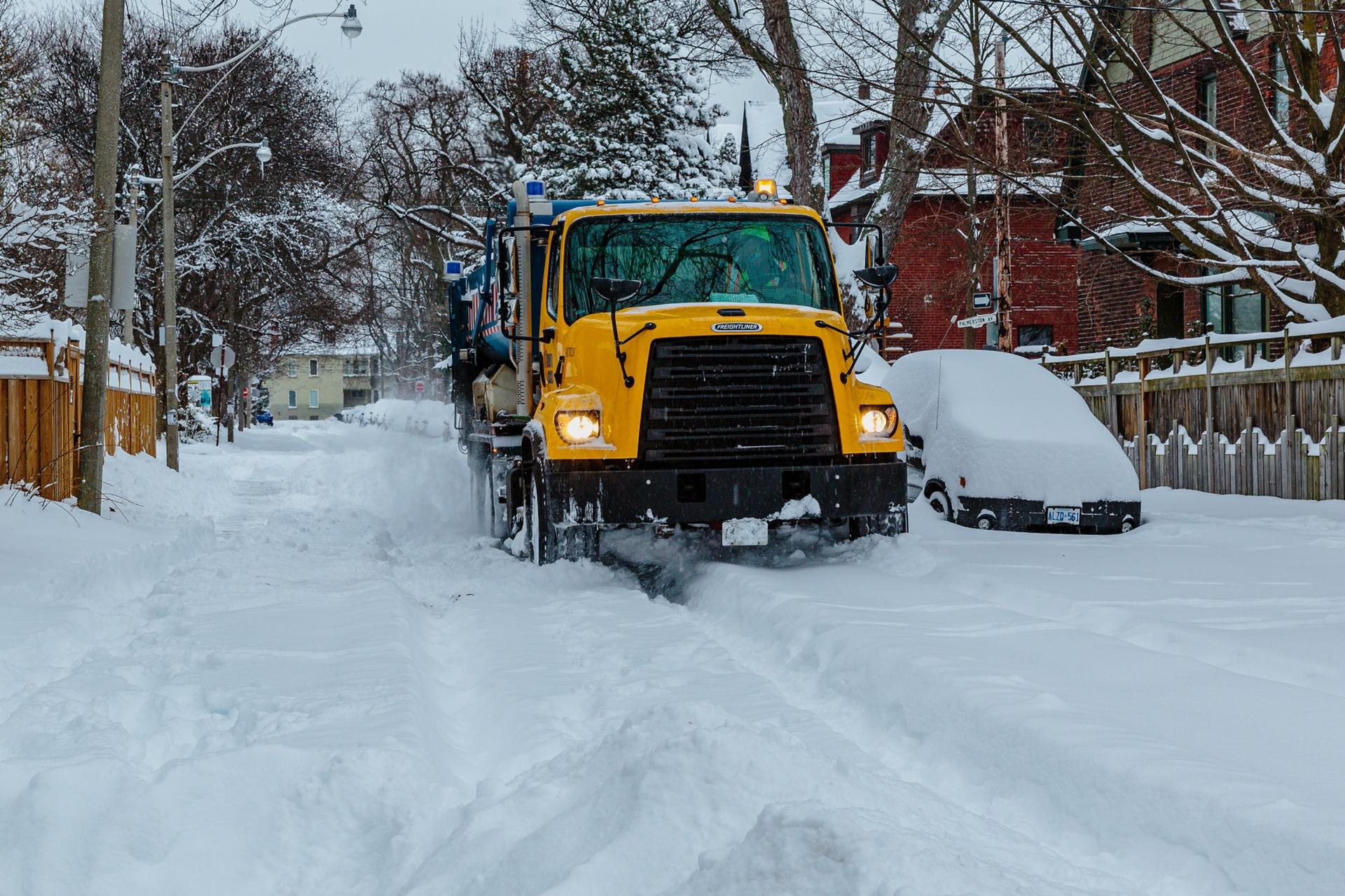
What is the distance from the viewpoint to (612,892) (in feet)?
11.8

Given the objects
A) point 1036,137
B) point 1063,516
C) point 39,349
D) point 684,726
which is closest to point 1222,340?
point 1063,516

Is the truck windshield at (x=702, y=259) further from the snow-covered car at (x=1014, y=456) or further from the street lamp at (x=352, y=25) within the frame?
the street lamp at (x=352, y=25)

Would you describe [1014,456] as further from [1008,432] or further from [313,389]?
[313,389]

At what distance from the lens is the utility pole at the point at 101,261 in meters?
13.0

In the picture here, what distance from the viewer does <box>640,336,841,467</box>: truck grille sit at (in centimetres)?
960

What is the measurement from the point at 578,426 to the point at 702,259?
186 cm

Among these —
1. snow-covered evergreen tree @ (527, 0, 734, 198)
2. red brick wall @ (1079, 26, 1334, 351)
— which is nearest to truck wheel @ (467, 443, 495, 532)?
red brick wall @ (1079, 26, 1334, 351)

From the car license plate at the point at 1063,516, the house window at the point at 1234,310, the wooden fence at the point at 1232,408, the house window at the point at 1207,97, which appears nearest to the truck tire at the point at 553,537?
the car license plate at the point at 1063,516

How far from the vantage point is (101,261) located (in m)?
13.0

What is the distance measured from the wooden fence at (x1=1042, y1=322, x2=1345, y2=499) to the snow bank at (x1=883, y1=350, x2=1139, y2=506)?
11.0ft

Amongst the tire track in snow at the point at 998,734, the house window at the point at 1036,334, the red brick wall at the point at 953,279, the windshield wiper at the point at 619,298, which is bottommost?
the tire track in snow at the point at 998,734

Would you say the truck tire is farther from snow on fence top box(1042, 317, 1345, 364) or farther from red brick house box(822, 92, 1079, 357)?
red brick house box(822, 92, 1079, 357)

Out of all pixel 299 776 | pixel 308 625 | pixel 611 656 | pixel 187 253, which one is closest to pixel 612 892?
pixel 299 776

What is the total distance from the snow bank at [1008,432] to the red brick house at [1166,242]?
787 centimetres
